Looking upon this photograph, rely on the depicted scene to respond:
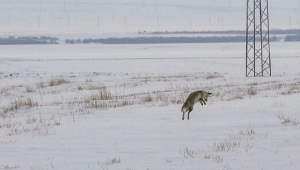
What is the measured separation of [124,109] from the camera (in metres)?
15.2

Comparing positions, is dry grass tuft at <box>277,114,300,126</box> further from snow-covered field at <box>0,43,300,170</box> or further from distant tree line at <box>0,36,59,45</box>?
distant tree line at <box>0,36,59,45</box>

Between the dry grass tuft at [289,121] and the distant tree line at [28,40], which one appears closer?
the dry grass tuft at [289,121]

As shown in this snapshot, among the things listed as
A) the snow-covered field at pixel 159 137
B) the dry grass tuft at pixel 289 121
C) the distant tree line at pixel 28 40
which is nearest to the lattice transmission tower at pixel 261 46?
the snow-covered field at pixel 159 137

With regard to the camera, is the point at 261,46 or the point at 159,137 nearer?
the point at 159,137

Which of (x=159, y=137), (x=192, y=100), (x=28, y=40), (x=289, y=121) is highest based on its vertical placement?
(x=28, y=40)

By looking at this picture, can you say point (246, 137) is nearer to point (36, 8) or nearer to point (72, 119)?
point (72, 119)

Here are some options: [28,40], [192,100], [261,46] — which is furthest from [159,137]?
[28,40]

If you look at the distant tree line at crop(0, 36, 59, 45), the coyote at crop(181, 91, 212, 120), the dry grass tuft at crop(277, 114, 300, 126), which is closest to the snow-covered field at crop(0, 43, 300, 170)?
the dry grass tuft at crop(277, 114, 300, 126)

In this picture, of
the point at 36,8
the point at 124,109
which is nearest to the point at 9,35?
the point at 36,8

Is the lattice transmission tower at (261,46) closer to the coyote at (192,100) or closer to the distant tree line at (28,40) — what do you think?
the coyote at (192,100)

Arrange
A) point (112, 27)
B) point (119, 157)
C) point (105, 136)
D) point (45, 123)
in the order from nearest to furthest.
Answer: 1. point (119, 157)
2. point (105, 136)
3. point (45, 123)
4. point (112, 27)

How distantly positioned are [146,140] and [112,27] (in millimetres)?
178297

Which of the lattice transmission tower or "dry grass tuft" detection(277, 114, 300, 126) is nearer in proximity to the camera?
"dry grass tuft" detection(277, 114, 300, 126)

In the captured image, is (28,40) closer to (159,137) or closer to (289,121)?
(289,121)
